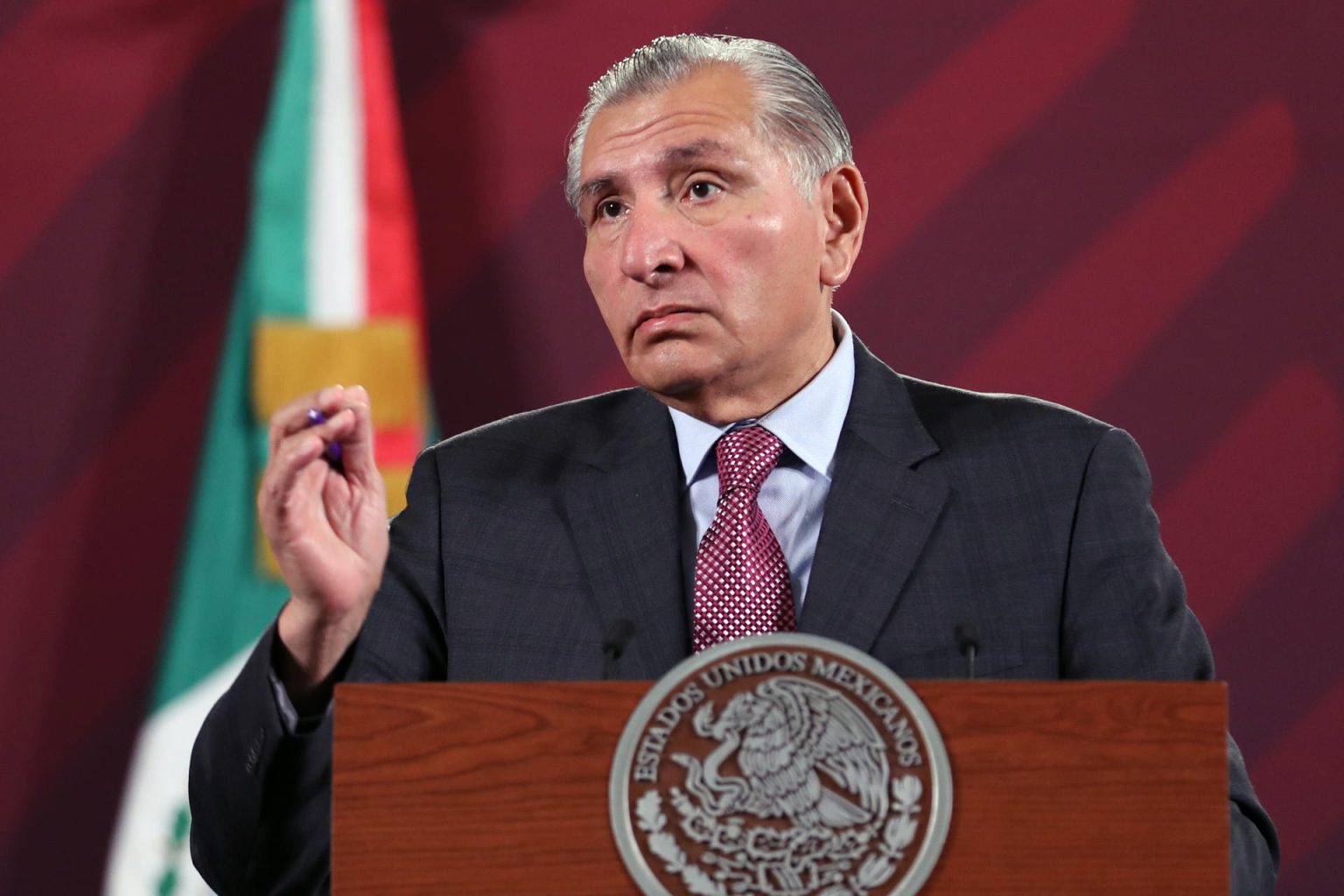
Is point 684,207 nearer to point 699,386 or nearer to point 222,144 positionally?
point 699,386

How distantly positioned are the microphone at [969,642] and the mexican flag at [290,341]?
54.6 inches

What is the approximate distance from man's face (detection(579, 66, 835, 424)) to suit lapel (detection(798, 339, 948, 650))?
0.47 ft

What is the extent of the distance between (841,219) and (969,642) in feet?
2.29

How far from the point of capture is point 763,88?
189cm

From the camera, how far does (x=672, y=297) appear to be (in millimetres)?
1805

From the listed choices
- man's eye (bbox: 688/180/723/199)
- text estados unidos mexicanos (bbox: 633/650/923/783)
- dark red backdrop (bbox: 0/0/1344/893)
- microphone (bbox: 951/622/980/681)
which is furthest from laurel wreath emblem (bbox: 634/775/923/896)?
dark red backdrop (bbox: 0/0/1344/893)

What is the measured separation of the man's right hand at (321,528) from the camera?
143 cm

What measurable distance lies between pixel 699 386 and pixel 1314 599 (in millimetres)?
1684

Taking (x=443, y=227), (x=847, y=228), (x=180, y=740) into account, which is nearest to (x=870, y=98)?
(x=443, y=227)

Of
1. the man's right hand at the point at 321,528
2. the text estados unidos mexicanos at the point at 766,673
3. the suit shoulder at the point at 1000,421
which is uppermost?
the suit shoulder at the point at 1000,421

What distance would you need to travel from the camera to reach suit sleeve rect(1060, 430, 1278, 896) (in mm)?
1659

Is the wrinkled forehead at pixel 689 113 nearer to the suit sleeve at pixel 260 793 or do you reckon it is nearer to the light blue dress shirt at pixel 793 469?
the light blue dress shirt at pixel 793 469

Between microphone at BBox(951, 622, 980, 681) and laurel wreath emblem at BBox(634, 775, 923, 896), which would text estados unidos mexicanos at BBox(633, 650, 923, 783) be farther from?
microphone at BBox(951, 622, 980, 681)

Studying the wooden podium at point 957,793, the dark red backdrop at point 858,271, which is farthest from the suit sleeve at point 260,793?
the dark red backdrop at point 858,271
